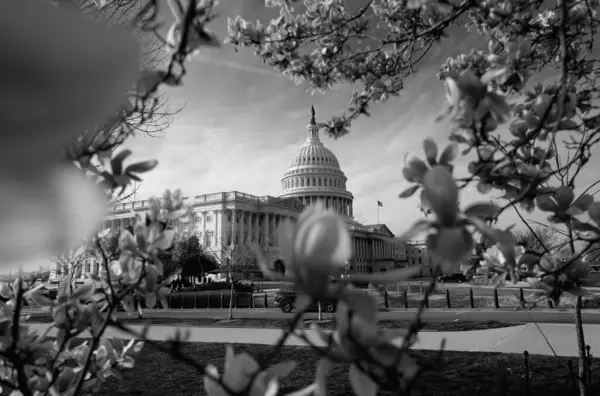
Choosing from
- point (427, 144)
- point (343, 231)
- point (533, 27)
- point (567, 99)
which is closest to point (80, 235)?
point (343, 231)

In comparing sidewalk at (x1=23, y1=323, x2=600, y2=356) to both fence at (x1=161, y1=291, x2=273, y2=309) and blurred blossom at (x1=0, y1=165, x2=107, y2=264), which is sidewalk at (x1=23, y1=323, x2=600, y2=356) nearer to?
blurred blossom at (x1=0, y1=165, x2=107, y2=264)

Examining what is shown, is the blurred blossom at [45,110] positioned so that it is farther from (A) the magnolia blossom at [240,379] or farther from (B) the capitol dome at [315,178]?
(B) the capitol dome at [315,178]

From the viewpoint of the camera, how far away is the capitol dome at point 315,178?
75.6 meters

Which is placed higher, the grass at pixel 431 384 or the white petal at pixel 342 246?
the white petal at pixel 342 246

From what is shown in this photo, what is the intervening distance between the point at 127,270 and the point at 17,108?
1086 mm

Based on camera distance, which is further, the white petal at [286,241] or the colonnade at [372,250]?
the colonnade at [372,250]

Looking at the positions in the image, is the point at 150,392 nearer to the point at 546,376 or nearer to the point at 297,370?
the point at 297,370

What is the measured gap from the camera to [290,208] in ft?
226

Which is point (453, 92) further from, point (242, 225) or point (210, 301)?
point (242, 225)

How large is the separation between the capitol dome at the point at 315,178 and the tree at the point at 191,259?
3213 cm

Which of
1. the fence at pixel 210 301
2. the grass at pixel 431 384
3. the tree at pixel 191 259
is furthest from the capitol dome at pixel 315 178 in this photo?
the grass at pixel 431 384

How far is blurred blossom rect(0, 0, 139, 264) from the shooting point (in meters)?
0.38

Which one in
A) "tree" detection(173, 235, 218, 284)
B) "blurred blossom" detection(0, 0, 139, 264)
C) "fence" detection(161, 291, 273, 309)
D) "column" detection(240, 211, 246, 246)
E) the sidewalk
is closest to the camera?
"blurred blossom" detection(0, 0, 139, 264)

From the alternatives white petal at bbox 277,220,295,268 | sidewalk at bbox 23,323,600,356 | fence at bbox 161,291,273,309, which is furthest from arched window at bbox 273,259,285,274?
fence at bbox 161,291,273,309
